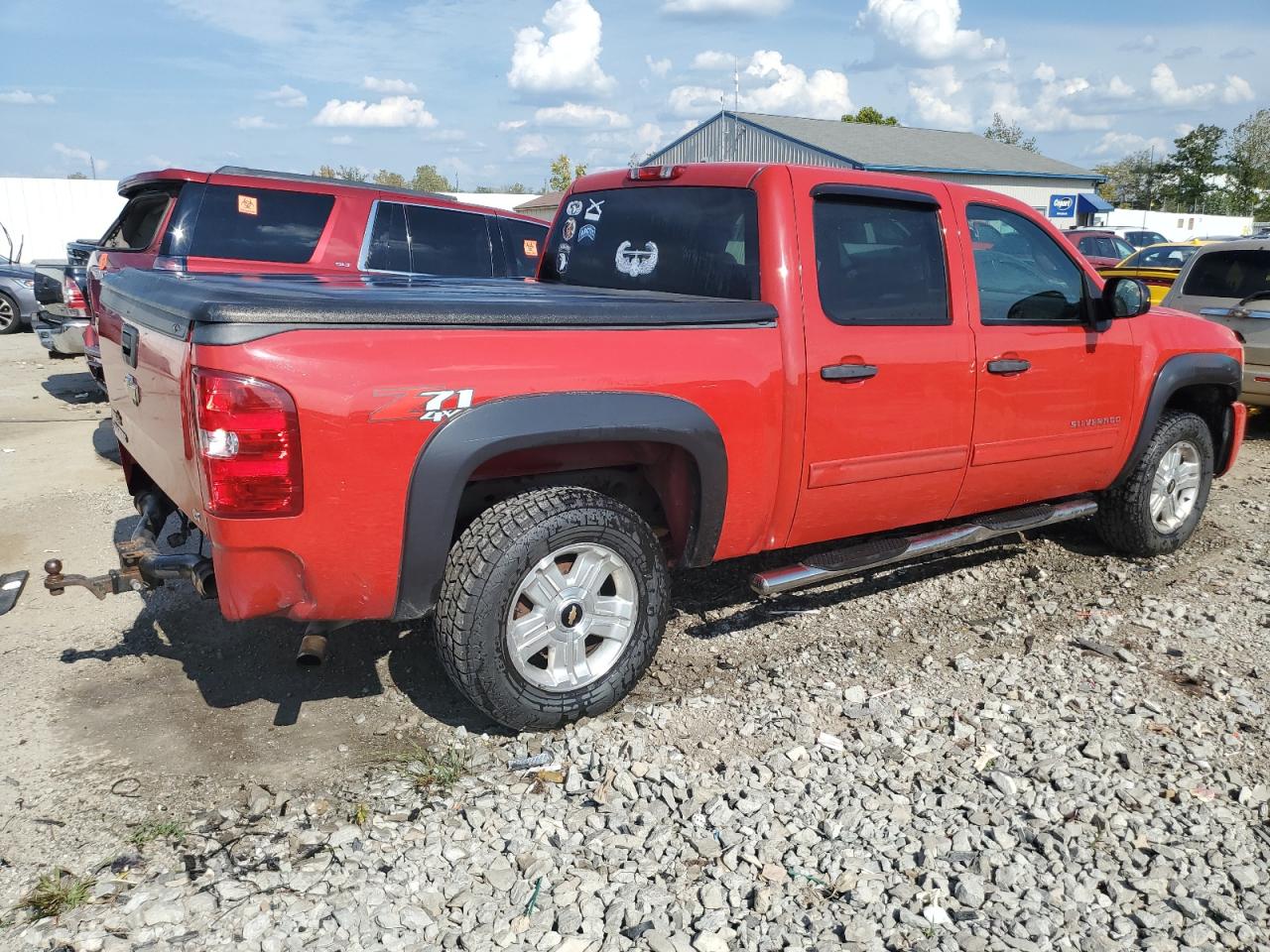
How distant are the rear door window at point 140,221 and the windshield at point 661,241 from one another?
12.0ft

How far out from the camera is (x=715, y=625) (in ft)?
14.5

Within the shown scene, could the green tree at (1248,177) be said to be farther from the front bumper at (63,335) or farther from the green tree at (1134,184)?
the front bumper at (63,335)

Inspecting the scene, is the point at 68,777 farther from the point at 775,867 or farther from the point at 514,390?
the point at 775,867

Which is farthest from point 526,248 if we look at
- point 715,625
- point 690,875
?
point 690,875

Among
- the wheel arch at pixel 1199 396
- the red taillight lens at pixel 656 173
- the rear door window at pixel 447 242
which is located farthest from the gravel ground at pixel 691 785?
the rear door window at pixel 447 242

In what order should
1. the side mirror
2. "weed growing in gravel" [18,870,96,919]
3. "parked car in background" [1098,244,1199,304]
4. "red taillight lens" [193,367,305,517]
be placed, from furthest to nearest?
"parked car in background" [1098,244,1199,304] → the side mirror → "red taillight lens" [193,367,305,517] → "weed growing in gravel" [18,870,96,919]

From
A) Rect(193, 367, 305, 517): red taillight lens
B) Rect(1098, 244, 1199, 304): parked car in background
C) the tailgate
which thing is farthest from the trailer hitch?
Rect(1098, 244, 1199, 304): parked car in background

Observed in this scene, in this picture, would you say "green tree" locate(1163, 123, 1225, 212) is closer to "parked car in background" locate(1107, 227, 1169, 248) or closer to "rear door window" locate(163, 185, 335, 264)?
"parked car in background" locate(1107, 227, 1169, 248)

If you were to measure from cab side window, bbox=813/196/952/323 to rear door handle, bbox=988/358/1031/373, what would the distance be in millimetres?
302

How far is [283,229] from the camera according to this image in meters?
6.96

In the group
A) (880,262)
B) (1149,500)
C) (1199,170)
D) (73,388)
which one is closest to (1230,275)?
(1149,500)

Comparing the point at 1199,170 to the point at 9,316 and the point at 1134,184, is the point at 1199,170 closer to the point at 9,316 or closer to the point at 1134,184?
the point at 1134,184

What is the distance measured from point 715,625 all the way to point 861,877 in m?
1.81

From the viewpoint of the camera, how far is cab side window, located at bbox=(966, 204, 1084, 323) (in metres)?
4.28
